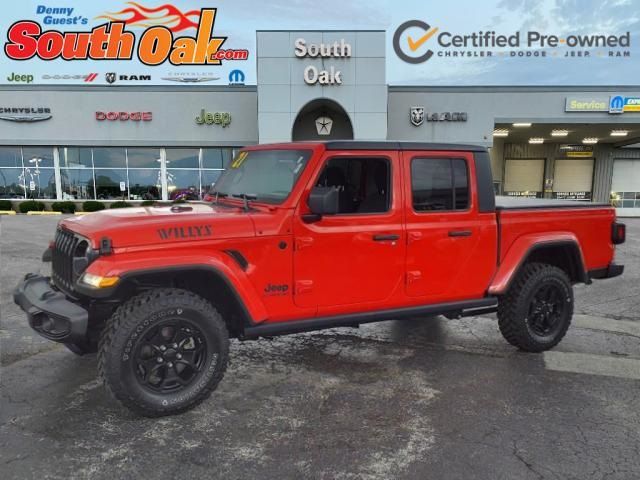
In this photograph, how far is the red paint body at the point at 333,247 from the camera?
3340 millimetres

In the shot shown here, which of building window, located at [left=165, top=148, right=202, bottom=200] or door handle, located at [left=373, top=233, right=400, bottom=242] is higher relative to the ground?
building window, located at [left=165, top=148, right=202, bottom=200]

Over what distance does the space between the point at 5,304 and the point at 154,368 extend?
4.25 metres

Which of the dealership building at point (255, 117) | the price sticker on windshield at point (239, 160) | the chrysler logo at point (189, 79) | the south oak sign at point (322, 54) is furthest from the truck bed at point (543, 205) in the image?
the chrysler logo at point (189, 79)

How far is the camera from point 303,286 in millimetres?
3746

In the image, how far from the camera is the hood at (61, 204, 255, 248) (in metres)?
3.21

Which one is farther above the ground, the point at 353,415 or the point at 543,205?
the point at 543,205

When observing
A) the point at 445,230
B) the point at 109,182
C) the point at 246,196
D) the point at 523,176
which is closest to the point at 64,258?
the point at 246,196

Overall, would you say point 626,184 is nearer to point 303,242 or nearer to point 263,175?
point 263,175

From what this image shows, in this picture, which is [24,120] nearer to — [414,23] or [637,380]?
[414,23]

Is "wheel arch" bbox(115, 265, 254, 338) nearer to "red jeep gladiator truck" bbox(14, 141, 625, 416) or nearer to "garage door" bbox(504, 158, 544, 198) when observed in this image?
"red jeep gladiator truck" bbox(14, 141, 625, 416)

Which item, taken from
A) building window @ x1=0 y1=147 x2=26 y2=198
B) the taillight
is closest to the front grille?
the taillight

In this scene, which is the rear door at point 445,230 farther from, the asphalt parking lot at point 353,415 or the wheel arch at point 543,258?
the asphalt parking lot at point 353,415

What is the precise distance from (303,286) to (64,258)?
1791 millimetres

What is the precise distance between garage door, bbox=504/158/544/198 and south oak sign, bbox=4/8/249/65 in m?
17.4
